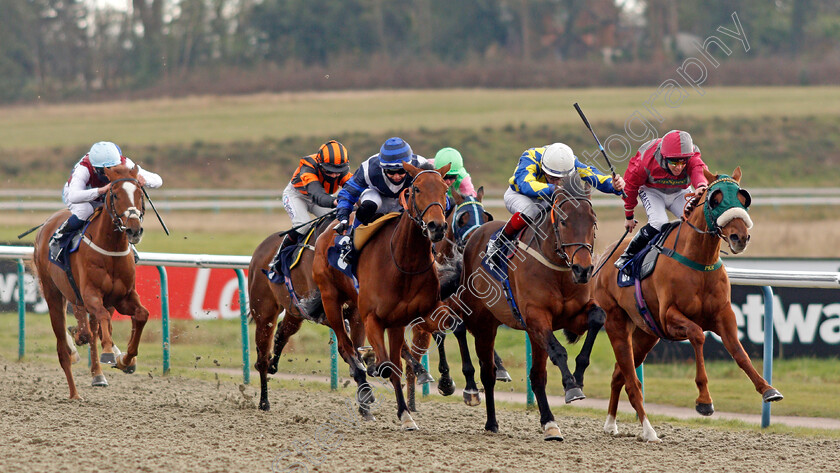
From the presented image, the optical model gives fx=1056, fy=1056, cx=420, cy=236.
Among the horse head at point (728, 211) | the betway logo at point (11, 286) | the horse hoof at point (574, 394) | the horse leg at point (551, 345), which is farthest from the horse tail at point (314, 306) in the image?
the betway logo at point (11, 286)

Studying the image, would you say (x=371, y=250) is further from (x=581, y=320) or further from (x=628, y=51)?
(x=628, y=51)

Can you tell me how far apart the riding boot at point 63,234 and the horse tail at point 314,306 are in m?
2.17

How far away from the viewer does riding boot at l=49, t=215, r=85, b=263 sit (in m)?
8.66

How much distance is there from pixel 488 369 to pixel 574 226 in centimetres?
147

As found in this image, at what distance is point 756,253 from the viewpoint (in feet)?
59.8

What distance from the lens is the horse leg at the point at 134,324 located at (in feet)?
27.3

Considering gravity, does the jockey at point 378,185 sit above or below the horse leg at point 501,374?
above

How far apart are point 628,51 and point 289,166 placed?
63.3 feet

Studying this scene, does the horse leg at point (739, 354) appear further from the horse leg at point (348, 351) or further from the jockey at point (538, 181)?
the horse leg at point (348, 351)

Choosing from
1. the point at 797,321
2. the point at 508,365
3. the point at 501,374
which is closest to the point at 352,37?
the point at 508,365

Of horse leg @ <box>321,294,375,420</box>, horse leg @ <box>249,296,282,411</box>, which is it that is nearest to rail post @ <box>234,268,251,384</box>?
horse leg @ <box>249,296,282,411</box>

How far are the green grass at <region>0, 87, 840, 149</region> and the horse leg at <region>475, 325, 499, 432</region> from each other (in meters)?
26.9

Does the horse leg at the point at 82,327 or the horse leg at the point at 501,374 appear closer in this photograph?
the horse leg at the point at 501,374

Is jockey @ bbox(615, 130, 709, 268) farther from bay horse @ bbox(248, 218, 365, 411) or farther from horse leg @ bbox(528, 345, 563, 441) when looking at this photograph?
bay horse @ bbox(248, 218, 365, 411)
